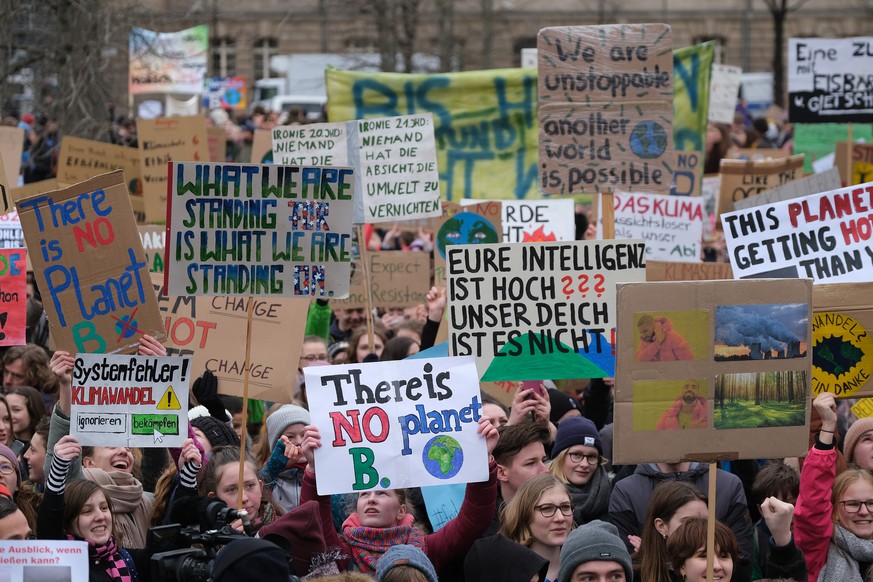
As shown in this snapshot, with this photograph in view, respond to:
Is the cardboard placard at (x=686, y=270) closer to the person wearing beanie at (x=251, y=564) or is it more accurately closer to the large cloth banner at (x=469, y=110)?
the large cloth banner at (x=469, y=110)

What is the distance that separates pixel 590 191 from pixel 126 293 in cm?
448

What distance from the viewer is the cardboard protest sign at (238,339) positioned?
7676 millimetres

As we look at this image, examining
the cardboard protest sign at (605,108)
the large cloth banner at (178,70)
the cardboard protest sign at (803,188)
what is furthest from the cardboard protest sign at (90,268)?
the large cloth banner at (178,70)

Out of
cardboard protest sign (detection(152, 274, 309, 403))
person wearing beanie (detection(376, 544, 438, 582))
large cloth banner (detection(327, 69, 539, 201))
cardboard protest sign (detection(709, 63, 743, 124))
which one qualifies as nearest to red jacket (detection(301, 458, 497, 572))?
person wearing beanie (detection(376, 544, 438, 582))

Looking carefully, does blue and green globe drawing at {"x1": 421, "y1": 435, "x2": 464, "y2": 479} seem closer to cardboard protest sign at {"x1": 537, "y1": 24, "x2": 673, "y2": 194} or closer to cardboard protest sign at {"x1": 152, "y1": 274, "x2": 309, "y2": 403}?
cardboard protest sign at {"x1": 152, "y1": 274, "x2": 309, "y2": 403}

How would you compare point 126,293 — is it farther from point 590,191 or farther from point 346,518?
point 590,191

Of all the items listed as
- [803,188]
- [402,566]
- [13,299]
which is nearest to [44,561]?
[402,566]

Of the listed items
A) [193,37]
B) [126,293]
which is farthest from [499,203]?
[193,37]

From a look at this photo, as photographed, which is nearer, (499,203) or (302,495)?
(302,495)

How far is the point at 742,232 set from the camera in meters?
7.04

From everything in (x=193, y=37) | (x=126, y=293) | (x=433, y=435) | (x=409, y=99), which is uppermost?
(x=193, y=37)

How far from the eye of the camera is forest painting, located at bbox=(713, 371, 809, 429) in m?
5.40

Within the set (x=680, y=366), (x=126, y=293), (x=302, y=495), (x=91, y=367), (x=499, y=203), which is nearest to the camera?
(x=680, y=366)

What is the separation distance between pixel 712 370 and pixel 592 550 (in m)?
0.84
